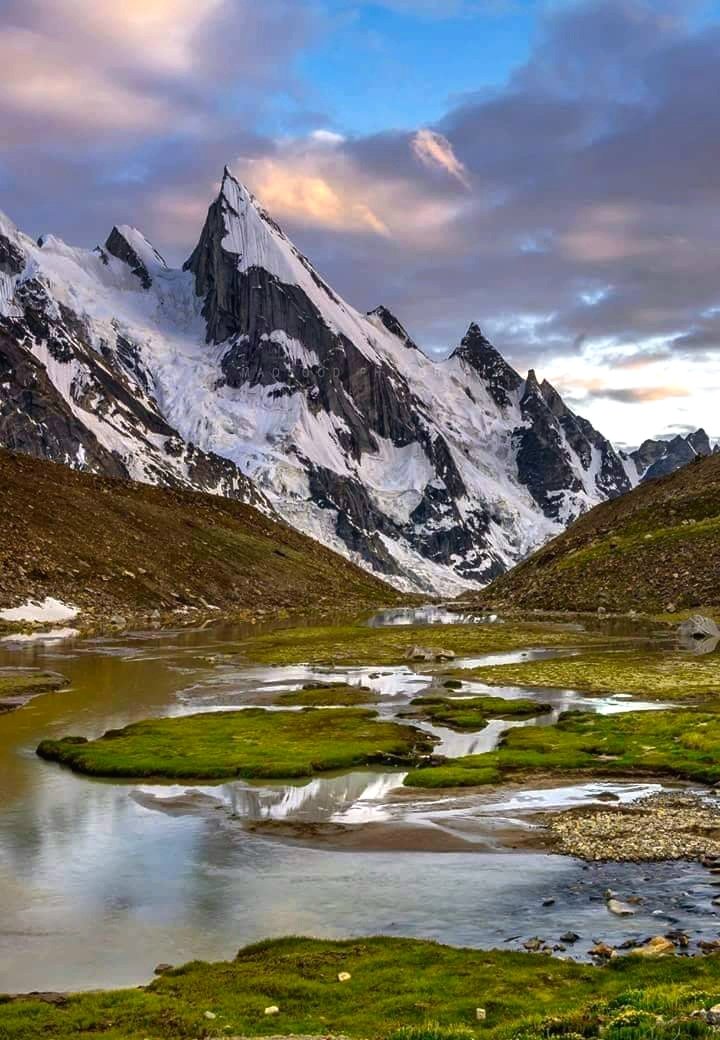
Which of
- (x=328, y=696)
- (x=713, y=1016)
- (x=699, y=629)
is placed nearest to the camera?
(x=713, y=1016)

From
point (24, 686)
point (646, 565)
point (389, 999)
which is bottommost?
point (389, 999)

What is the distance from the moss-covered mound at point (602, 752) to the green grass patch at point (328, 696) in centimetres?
1692

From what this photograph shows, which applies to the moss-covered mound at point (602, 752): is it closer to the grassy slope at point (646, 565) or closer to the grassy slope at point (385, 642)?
the grassy slope at point (385, 642)

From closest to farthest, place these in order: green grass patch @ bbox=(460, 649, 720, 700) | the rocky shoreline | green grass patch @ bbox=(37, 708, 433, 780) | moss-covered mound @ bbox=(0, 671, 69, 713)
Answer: the rocky shoreline, green grass patch @ bbox=(37, 708, 433, 780), moss-covered mound @ bbox=(0, 671, 69, 713), green grass patch @ bbox=(460, 649, 720, 700)

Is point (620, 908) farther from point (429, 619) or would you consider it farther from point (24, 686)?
point (429, 619)

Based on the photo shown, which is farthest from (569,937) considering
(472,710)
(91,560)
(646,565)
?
(91,560)

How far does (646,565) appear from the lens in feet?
528

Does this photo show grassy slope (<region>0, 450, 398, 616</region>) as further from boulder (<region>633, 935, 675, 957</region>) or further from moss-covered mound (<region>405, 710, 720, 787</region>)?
boulder (<region>633, 935, 675, 957</region>)

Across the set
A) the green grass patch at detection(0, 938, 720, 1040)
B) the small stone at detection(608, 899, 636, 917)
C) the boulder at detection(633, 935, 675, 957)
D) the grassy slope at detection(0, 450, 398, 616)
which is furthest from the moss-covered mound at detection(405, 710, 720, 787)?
the grassy slope at detection(0, 450, 398, 616)

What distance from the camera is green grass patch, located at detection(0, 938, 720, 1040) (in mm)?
18391

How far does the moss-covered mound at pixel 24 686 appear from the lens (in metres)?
68.3

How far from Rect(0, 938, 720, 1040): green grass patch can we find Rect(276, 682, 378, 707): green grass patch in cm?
4678

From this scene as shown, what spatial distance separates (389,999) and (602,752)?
3075cm

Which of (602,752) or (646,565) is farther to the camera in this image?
(646,565)
